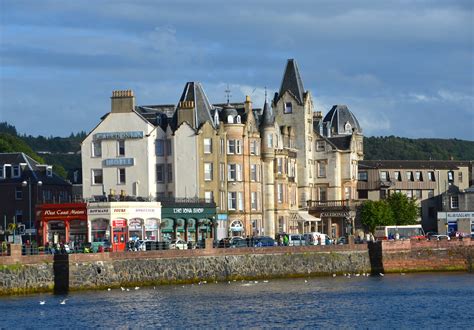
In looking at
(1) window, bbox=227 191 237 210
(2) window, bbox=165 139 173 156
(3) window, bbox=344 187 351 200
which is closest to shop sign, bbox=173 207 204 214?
(1) window, bbox=227 191 237 210

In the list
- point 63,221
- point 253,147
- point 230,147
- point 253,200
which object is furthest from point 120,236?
point 253,147

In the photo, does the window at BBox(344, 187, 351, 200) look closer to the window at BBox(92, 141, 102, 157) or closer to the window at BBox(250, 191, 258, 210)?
the window at BBox(250, 191, 258, 210)

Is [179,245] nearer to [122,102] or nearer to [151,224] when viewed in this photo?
[151,224]

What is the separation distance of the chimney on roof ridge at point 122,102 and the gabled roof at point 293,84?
22.9 m

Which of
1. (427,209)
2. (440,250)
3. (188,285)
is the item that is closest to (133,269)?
(188,285)

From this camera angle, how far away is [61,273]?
8844 cm

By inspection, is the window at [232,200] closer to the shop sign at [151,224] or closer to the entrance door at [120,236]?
the shop sign at [151,224]

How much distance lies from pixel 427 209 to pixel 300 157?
2429 cm

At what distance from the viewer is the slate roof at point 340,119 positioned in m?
153

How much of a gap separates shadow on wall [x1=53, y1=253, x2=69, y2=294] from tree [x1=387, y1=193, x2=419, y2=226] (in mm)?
61496

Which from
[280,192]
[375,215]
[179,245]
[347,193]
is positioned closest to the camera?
[179,245]

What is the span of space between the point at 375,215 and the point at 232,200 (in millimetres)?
23213

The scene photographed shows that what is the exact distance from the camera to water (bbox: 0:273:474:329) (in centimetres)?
7181

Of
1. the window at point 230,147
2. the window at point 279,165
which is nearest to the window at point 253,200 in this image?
the window at point 230,147
